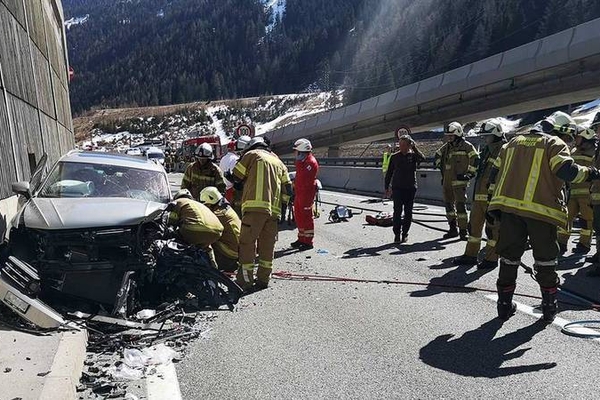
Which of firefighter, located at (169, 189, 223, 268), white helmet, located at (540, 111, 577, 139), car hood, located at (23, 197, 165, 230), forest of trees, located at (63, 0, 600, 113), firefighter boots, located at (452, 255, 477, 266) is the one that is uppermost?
forest of trees, located at (63, 0, 600, 113)

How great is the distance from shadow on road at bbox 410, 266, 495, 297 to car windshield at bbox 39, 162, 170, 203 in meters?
3.24

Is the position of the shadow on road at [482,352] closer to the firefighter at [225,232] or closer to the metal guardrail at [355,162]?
the firefighter at [225,232]

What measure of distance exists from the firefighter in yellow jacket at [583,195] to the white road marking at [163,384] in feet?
20.9

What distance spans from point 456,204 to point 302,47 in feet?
482

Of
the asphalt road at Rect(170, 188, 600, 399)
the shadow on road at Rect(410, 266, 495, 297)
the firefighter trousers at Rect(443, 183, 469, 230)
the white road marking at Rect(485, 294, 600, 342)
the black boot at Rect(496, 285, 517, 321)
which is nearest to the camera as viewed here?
the asphalt road at Rect(170, 188, 600, 399)

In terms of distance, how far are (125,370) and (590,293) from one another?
4862mm

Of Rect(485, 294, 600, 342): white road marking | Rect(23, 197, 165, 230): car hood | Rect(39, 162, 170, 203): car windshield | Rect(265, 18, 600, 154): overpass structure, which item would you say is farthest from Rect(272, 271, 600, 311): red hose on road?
Rect(265, 18, 600, 154): overpass structure

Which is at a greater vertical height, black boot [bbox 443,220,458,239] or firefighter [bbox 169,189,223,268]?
firefighter [bbox 169,189,223,268]

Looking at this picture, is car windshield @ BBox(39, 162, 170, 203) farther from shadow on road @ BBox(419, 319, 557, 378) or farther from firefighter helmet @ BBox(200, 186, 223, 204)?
shadow on road @ BBox(419, 319, 557, 378)

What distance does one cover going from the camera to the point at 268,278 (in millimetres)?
6668

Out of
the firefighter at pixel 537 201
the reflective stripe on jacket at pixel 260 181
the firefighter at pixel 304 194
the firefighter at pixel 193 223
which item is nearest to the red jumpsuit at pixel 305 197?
the firefighter at pixel 304 194

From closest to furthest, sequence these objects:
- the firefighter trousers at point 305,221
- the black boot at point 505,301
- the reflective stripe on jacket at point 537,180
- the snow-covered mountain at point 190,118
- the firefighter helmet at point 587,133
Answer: the reflective stripe on jacket at point 537,180 < the black boot at point 505,301 < the firefighter helmet at point 587,133 < the firefighter trousers at point 305,221 < the snow-covered mountain at point 190,118

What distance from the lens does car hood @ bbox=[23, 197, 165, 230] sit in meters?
4.97

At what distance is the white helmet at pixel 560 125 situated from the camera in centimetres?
525
